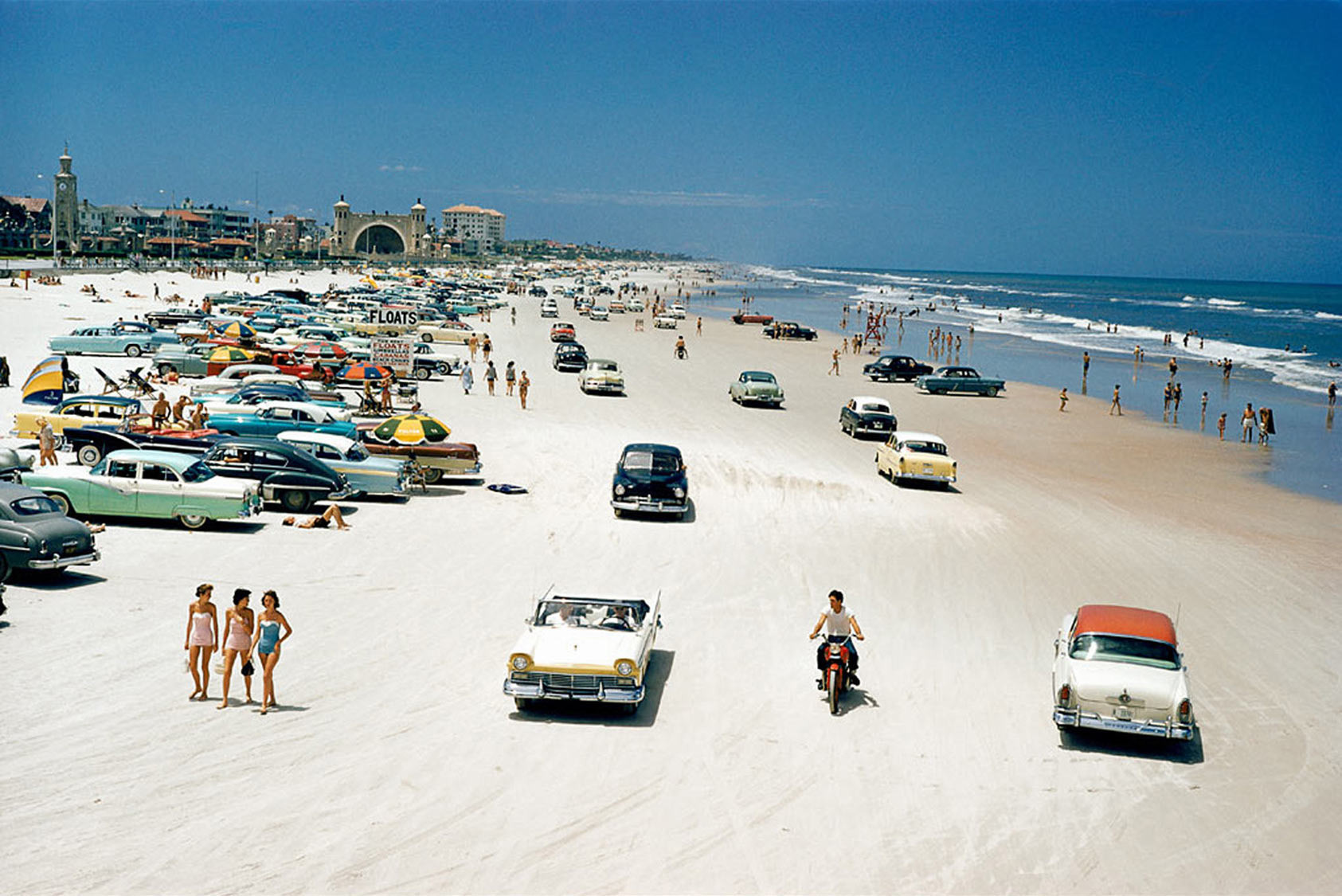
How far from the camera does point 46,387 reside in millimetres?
29516

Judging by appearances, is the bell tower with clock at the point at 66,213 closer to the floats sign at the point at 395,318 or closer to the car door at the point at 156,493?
the floats sign at the point at 395,318

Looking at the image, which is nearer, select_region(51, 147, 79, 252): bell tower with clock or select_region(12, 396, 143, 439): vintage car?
select_region(12, 396, 143, 439): vintage car

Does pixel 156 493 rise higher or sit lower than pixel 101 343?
lower

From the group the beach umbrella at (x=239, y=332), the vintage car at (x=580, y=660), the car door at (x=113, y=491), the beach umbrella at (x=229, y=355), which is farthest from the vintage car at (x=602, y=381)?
the vintage car at (x=580, y=660)

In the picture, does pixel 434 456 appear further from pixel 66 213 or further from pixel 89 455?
pixel 66 213

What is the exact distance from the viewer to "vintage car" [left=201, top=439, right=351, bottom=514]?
22219mm

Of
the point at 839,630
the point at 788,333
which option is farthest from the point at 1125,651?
the point at 788,333

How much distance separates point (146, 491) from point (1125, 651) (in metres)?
15.6

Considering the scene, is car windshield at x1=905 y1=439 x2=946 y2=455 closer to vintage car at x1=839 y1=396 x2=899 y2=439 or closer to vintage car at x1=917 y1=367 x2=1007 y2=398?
vintage car at x1=839 y1=396 x2=899 y2=439

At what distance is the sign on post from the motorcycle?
91.4 feet

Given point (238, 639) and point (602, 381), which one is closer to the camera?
point (238, 639)

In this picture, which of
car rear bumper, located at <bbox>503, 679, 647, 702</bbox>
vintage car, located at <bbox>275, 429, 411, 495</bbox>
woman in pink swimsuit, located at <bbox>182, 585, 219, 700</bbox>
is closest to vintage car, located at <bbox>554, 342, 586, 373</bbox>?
vintage car, located at <bbox>275, 429, 411, 495</bbox>

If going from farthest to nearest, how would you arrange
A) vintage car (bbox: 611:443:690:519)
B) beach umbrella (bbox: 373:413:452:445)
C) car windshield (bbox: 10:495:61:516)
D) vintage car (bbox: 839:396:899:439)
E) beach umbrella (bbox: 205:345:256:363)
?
1. beach umbrella (bbox: 205:345:256:363)
2. vintage car (bbox: 839:396:899:439)
3. beach umbrella (bbox: 373:413:452:445)
4. vintage car (bbox: 611:443:690:519)
5. car windshield (bbox: 10:495:61:516)

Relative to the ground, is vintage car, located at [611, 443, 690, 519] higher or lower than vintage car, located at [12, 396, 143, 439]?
lower
